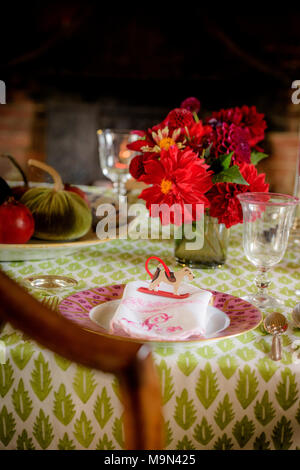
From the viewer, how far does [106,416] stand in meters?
0.53

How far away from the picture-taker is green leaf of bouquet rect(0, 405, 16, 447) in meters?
0.55

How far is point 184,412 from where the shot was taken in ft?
1.74

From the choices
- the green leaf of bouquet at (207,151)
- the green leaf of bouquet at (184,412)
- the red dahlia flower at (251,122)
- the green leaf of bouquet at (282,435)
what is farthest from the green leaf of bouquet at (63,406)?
the red dahlia flower at (251,122)

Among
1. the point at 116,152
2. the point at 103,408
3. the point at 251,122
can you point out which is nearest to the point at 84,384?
the point at 103,408

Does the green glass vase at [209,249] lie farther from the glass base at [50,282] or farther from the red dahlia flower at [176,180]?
the glass base at [50,282]

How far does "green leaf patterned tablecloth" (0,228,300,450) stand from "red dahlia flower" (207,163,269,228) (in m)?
0.26

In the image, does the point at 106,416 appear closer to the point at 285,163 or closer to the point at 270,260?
the point at 270,260

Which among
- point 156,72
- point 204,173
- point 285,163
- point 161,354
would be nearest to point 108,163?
point 204,173

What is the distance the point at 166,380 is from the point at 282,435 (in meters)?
0.13

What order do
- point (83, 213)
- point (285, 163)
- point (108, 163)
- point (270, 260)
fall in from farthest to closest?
point (285, 163), point (108, 163), point (83, 213), point (270, 260)

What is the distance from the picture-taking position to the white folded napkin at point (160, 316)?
545mm

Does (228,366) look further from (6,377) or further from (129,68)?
(129,68)

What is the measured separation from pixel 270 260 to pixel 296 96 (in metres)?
2.62

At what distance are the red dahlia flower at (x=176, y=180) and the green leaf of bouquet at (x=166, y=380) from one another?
281 millimetres
